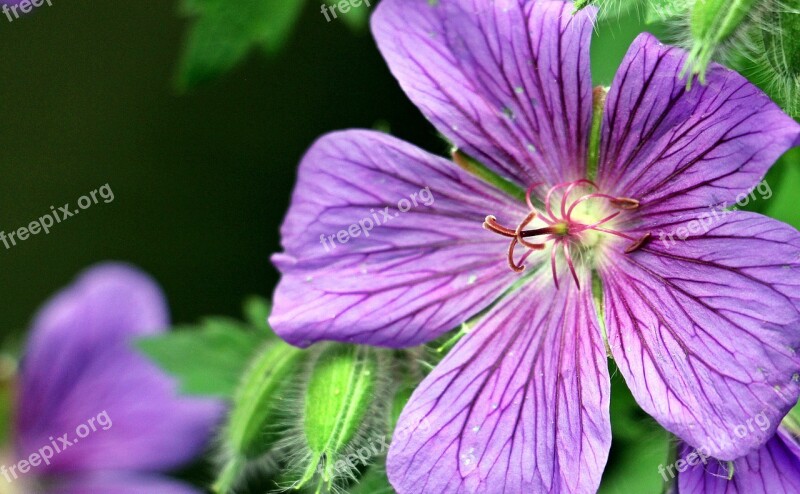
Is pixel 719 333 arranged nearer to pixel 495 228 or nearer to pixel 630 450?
pixel 495 228

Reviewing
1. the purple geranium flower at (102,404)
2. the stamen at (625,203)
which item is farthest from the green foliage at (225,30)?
the purple geranium flower at (102,404)

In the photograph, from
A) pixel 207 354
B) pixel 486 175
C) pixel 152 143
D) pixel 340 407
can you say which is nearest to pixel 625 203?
pixel 486 175

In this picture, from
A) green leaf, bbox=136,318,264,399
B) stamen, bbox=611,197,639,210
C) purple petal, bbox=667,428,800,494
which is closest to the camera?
purple petal, bbox=667,428,800,494

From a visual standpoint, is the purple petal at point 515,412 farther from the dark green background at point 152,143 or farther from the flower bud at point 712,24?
the dark green background at point 152,143

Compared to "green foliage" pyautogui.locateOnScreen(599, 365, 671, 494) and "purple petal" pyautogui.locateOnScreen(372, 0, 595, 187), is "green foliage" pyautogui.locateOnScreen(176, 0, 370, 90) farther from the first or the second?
"green foliage" pyautogui.locateOnScreen(599, 365, 671, 494)

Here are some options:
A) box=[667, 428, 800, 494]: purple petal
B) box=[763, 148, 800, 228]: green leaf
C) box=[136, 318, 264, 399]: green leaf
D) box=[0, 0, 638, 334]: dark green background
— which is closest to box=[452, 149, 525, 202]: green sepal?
box=[763, 148, 800, 228]: green leaf

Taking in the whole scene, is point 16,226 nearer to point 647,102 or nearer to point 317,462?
point 317,462

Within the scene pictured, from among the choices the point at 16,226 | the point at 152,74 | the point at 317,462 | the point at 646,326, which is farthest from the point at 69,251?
the point at 646,326
